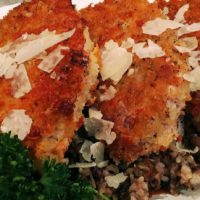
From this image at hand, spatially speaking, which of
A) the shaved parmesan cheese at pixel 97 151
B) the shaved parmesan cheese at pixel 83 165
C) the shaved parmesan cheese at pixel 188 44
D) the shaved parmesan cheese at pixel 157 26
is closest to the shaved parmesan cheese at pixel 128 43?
the shaved parmesan cheese at pixel 157 26

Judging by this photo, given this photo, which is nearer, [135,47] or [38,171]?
[38,171]

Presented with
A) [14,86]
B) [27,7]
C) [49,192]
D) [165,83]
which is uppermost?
[27,7]

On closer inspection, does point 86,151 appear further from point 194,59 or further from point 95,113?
point 194,59

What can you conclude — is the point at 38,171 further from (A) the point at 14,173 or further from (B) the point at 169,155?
(B) the point at 169,155

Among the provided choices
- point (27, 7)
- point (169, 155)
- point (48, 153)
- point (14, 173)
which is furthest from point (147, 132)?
point (27, 7)

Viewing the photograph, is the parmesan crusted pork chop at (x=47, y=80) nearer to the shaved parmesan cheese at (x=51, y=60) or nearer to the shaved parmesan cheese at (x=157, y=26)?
the shaved parmesan cheese at (x=51, y=60)

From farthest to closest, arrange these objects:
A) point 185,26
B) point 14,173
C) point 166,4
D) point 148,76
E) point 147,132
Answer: point 166,4 < point 185,26 < point 148,76 < point 147,132 < point 14,173

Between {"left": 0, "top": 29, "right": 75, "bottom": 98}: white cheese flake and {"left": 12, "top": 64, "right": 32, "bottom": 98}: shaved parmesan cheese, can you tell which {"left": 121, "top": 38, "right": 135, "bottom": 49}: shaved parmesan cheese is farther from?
{"left": 12, "top": 64, "right": 32, "bottom": 98}: shaved parmesan cheese
